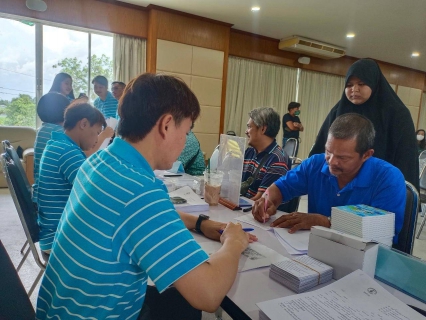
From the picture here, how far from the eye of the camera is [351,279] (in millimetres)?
818

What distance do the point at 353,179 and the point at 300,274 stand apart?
681mm

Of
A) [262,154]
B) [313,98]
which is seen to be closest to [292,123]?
[313,98]

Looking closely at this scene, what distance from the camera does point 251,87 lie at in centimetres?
635

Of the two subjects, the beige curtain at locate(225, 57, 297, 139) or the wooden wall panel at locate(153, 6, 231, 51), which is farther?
the beige curtain at locate(225, 57, 297, 139)

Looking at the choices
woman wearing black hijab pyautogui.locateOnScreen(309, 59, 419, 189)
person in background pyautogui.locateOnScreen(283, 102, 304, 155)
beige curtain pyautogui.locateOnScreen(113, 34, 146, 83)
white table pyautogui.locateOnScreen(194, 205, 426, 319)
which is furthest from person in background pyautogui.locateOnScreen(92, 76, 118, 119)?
white table pyautogui.locateOnScreen(194, 205, 426, 319)

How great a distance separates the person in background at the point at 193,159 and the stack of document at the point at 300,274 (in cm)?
186

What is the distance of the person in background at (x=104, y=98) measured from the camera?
4.15m

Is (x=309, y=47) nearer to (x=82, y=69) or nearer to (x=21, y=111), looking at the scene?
(x=82, y=69)

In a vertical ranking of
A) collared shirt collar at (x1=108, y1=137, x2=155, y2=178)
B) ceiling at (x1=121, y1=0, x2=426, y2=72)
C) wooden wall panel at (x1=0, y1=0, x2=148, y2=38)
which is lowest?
collared shirt collar at (x1=108, y1=137, x2=155, y2=178)

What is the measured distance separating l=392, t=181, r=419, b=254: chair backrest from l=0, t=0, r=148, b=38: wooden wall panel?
15.0 feet

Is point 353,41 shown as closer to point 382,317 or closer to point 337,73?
point 337,73

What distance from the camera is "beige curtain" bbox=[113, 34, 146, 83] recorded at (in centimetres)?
479

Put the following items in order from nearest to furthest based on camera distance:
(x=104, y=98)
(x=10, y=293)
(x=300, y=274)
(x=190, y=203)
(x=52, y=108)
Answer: (x=10, y=293) < (x=300, y=274) < (x=190, y=203) < (x=52, y=108) < (x=104, y=98)

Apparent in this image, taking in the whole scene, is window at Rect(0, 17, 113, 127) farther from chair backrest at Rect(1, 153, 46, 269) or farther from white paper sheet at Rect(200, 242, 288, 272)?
white paper sheet at Rect(200, 242, 288, 272)
